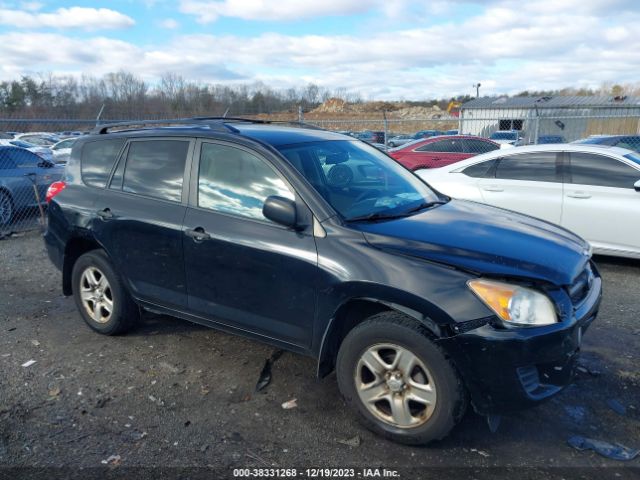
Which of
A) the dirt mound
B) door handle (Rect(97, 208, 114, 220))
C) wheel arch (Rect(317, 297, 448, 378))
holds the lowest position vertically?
wheel arch (Rect(317, 297, 448, 378))

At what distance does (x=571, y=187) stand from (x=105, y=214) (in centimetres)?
548

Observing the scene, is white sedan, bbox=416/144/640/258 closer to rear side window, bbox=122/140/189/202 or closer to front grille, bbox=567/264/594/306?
front grille, bbox=567/264/594/306

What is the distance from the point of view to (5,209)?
31.8 ft

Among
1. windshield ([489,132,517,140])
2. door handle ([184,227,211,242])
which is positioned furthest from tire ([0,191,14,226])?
windshield ([489,132,517,140])

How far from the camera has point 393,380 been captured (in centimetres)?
305

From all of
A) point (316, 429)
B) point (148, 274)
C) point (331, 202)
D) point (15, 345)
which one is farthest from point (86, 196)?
point (316, 429)

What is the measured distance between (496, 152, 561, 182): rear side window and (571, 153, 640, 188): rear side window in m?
0.25

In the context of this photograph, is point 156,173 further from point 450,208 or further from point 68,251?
point 450,208

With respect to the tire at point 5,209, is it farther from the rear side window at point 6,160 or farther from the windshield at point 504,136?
the windshield at point 504,136

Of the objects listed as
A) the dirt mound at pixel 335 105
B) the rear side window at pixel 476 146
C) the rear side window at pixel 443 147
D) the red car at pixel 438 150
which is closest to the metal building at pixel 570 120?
the rear side window at pixel 476 146

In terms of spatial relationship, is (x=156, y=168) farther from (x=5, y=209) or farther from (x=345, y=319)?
(x=5, y=209)

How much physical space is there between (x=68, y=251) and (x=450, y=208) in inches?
131

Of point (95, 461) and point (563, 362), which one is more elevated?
point (563, 362)

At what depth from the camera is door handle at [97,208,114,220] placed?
14.2 ft
